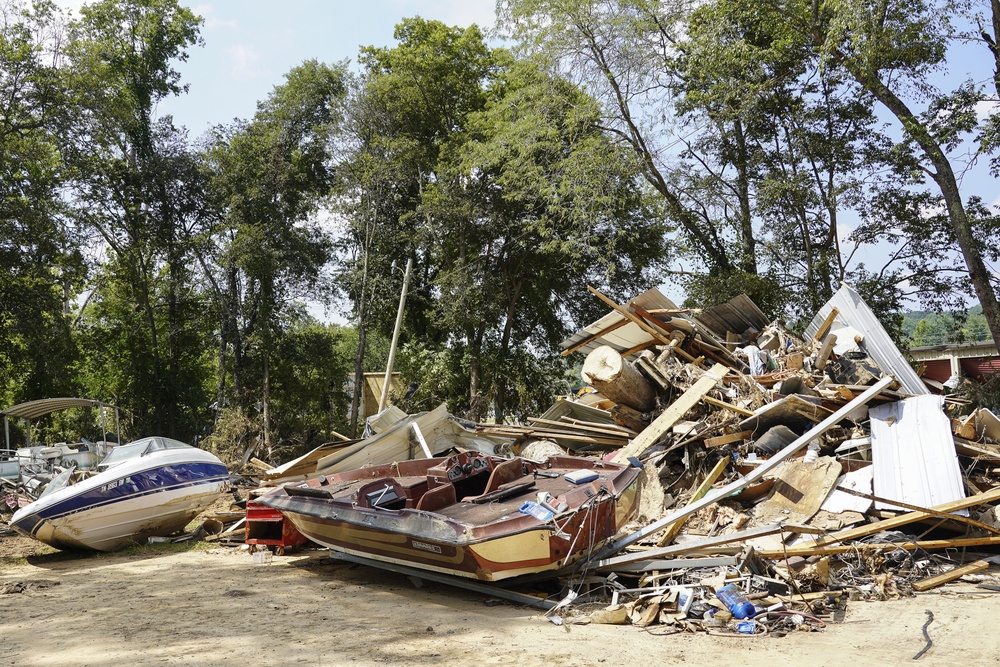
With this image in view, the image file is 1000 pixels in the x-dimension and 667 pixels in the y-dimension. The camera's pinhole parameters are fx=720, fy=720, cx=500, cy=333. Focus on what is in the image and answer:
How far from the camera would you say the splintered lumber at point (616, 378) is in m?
10.4

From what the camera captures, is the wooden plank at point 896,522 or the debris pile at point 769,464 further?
the wooden plank at point 896,522

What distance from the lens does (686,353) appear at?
11656mm

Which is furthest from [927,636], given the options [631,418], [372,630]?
[631,418]

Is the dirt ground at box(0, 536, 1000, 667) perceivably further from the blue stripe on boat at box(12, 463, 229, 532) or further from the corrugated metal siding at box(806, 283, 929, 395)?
the corrugated metal siding at box(806, 283, 929, 395)

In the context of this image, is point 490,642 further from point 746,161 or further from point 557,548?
point 746,161

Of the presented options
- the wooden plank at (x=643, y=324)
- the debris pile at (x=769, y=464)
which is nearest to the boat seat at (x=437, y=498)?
the debris pile at (x=769, y=464)

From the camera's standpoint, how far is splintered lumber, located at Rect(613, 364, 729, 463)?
978cm

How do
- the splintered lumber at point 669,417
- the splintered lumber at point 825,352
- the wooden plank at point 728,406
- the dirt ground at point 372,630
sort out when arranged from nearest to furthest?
1. the dirt ground at point 372,630
2. the wooden plank at point 728,406
3. the splintered lumber at point 669,417
4. the splintered lumber at point 825,352

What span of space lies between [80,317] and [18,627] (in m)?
18.4

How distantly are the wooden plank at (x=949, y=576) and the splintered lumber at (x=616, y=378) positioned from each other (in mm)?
4714

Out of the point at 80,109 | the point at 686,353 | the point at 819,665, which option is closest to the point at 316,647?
the point at 819,665

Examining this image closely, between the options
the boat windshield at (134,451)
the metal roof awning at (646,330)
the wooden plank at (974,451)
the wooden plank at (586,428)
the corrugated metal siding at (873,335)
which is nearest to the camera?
the wooden plank at (974,451)

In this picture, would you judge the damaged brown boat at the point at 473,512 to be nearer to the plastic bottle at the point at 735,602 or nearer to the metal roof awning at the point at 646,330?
the plastic bottle at the point at 735,602

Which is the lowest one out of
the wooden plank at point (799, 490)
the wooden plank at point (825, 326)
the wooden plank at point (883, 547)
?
the wooden plank at point (883, 547)
